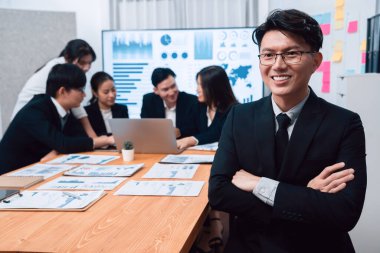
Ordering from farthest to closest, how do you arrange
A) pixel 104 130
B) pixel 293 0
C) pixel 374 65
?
pixel 293 0 → pixel 104 130 → pixel 374 65

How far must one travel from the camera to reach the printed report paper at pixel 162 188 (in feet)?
5.07

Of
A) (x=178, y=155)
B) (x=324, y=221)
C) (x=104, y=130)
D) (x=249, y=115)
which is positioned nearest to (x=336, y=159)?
(x=324, y=221)

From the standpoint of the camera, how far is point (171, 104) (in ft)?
10.3

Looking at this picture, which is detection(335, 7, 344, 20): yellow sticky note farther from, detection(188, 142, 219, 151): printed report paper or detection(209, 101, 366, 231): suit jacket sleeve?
detection(209, 101, 366, 231): suit jacket sleeve

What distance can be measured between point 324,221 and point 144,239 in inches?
21.9

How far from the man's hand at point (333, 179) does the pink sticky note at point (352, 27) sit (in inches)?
80.9

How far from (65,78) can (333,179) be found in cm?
182

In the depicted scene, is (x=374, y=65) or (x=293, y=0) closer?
(x=374, y=65)

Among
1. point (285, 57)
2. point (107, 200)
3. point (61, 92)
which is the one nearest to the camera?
point (285, 57)

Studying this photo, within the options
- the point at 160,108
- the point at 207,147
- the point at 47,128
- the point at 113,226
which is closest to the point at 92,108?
the point at 160,108

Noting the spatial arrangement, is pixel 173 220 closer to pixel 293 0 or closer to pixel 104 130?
pixel 104 130

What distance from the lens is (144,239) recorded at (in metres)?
1.12

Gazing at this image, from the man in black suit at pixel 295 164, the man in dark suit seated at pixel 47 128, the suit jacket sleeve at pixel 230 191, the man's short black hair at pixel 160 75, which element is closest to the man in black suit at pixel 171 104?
the man's short black hair at pixel 160 75

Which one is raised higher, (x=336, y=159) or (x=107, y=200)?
(x=336, y=159)
